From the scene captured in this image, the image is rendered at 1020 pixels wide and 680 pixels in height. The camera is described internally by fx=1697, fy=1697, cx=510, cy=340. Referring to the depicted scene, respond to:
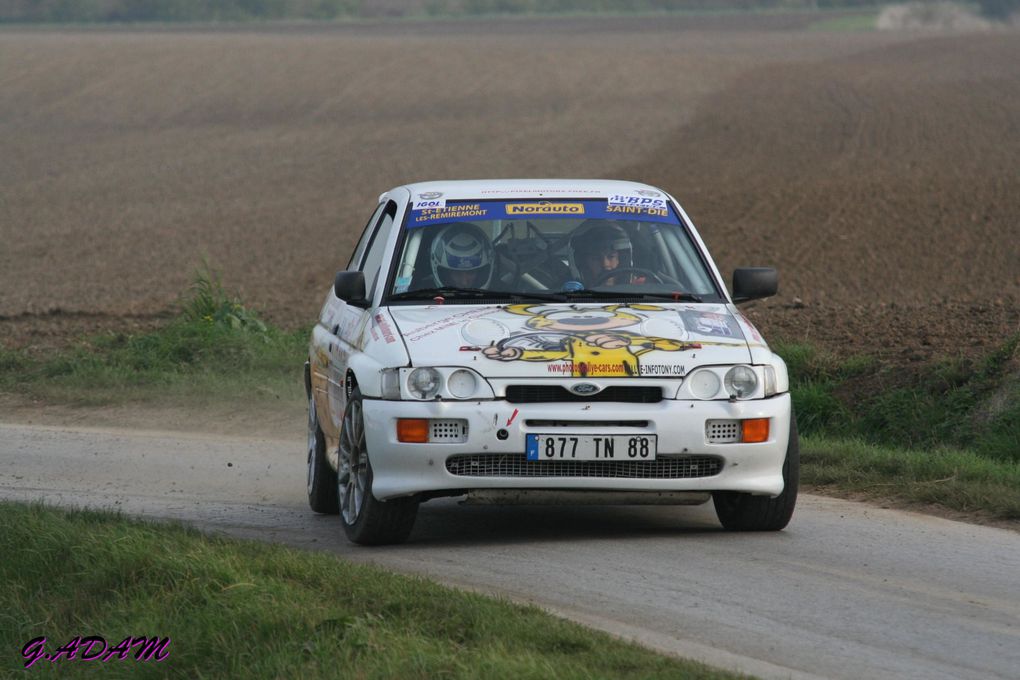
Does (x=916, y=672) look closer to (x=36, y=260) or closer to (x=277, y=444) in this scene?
(x=277, y=444)

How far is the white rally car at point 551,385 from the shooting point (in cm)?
734

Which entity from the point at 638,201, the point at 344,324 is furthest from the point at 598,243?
the point at 344,324

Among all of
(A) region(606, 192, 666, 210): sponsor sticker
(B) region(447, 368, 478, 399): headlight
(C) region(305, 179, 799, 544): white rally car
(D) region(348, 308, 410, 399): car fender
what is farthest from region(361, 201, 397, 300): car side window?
(B) region(447, 368, 478, 399): headlight

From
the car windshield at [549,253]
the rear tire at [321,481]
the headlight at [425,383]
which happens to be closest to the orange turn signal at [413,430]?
the headlight at [425,383]

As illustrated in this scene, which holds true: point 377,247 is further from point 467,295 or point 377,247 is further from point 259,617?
point 259,617

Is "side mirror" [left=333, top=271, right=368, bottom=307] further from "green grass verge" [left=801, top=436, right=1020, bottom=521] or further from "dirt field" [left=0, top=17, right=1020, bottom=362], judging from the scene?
"dirt field" [left=0, top=17, right=1020, bottom=362]

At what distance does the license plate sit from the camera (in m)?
7.30

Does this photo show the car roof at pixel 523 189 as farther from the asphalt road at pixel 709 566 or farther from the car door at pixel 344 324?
the asphalt road at pixel 709 566

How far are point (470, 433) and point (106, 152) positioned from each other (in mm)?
35920

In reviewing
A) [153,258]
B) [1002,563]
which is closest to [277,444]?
[1002,563]

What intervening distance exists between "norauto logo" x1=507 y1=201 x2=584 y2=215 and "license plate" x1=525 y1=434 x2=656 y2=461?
184cm

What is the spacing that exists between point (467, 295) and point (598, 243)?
0.78 meters

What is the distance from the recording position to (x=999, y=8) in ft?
329

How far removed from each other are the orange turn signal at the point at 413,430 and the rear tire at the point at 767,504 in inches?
54.8
